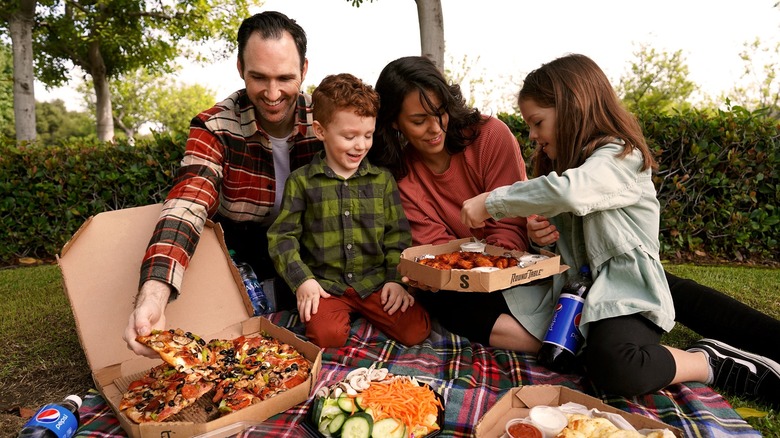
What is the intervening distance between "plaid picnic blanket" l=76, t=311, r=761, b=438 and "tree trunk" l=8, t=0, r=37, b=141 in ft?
31.5

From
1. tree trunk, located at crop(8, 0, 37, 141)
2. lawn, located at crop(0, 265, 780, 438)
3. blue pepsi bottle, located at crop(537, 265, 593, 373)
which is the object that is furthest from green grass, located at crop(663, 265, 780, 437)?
tree trunk, located at crop(8, 0, 37, 141)

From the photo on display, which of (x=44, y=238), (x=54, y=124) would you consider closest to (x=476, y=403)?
(x=44, y=238)

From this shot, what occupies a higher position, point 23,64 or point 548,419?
point 23,64

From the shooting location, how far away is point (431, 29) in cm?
561

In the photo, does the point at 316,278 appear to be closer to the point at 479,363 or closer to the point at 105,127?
the point at 479,363

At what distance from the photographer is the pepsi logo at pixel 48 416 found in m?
1.97

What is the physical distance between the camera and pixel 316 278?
307 centimetres

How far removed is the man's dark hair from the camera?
2.93 metres

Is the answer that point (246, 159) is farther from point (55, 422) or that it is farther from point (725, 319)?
point (725, 319)

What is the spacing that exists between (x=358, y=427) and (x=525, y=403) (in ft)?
2.23

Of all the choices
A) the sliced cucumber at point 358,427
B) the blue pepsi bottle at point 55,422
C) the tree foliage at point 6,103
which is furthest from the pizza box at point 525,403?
the tree foliage at point 6,103

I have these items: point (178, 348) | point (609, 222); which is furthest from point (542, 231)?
point (178, 348)

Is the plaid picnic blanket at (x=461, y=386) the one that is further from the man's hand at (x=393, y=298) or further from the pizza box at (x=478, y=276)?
the pizza box at (x=478, y=276)

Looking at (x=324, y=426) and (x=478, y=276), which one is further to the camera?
(x=478, y=276)
